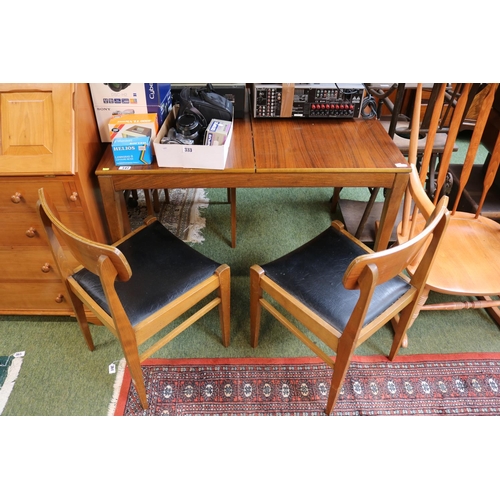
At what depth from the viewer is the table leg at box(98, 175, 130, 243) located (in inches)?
56.2

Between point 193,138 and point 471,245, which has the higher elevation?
point 193,138

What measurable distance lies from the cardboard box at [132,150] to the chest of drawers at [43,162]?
0.11 metres

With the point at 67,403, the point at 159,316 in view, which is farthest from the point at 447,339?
the point at 67,403

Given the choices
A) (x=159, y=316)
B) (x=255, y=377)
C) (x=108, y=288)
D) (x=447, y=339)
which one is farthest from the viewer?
(x=447, y=339)

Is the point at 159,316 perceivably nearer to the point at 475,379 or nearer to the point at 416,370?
the point at 416,370

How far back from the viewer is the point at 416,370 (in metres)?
1.60

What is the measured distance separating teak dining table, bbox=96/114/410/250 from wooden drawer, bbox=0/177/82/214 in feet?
0.36

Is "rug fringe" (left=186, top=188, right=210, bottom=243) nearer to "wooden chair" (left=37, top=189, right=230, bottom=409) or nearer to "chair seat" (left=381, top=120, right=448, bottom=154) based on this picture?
"wooden chair" (left=37, top=189, right=230, bottom=409)

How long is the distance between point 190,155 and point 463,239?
1134 mm

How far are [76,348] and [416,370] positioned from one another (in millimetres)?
1403

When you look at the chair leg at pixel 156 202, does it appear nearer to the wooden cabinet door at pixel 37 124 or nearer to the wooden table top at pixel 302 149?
the wooden table top at pixel 302 149

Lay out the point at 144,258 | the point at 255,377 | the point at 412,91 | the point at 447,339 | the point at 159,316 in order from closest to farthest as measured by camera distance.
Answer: the point at 159,316
the point at 144,258
the point at 255,377
the point at 447,339
the point at 412,91

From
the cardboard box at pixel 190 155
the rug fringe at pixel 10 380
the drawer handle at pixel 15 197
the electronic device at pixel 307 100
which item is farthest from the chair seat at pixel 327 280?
the rug fringe at pixel 10 380

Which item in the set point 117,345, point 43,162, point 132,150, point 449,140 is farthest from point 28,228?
point 449,140
